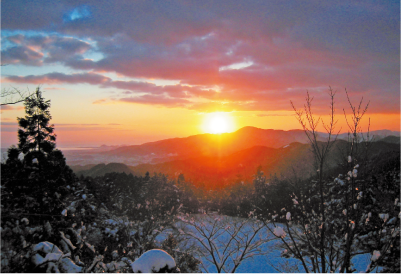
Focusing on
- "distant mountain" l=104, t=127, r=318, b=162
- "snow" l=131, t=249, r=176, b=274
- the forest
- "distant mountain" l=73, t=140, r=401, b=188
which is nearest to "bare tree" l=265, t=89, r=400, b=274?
the forest

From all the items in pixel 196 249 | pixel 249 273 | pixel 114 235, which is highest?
pixel 114 235

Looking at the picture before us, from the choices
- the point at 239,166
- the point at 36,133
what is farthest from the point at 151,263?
the point at 239,166

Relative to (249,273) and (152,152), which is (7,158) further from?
(152,152)

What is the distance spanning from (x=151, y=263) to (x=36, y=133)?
1785 centimetres

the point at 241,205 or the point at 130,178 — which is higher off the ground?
the point at 130,178

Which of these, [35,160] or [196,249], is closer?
[35,160]

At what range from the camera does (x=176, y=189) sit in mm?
37750

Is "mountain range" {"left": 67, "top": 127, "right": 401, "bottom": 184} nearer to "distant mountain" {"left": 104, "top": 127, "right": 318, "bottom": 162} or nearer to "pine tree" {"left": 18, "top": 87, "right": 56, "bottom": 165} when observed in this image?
"distant mountain" {"left": 104, "top": 127, "right": 318, "bottom": 162}

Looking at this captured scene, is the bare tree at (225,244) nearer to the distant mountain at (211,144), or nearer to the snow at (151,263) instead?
the snow at (151,263)

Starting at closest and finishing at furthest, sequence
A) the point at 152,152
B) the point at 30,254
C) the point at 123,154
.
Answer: the point at 30,254 → the point at 123,154 → the point at 152,152

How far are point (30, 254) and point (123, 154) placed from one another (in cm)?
13743

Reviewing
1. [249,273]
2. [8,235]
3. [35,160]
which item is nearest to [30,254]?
[8,235]

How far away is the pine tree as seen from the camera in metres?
16.0

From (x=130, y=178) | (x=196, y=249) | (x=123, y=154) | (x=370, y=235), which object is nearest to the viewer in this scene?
(x=370, y=235)
